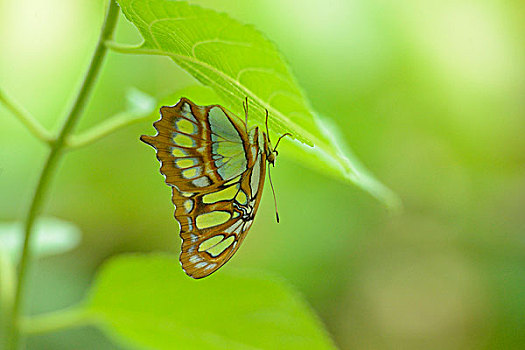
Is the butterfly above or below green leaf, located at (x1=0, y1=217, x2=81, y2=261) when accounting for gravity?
below

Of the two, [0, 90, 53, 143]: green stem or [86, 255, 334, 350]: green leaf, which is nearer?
[0, 90, 53, 143]: green stem

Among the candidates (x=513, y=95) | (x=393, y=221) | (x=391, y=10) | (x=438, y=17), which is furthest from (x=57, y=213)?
(x=513, y=95)

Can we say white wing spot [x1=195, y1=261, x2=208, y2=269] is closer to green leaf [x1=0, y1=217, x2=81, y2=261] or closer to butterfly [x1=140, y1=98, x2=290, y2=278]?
butterfly [x1=140, y1=98, x2=290, y2=278]

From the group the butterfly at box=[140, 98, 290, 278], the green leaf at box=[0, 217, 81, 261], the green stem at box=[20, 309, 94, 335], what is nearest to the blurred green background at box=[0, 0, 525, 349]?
the green leaf at box=[0, 217, 81, 261]

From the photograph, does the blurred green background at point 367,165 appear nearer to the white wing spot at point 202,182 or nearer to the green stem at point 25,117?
the green stem at point 25,117

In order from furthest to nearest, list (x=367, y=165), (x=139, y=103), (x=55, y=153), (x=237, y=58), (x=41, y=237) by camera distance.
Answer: (x=367, y=165) < (x=41, y=237) < (x=139, y=103) < (x=55, y=153) < (x=237, y=58)

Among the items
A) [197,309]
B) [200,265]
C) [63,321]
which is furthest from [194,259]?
[63,321]

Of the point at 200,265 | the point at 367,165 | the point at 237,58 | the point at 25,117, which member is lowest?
the point at 200,265

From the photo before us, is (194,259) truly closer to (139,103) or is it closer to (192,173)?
(192,173)
